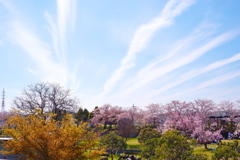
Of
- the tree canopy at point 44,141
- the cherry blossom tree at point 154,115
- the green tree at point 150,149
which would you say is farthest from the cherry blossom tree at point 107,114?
the tree canopy at point 44,141

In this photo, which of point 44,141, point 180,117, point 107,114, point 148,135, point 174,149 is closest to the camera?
point 174,149

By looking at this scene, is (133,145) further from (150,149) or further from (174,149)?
(174,149)

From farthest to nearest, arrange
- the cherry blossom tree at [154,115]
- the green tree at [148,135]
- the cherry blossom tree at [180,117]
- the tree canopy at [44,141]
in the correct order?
the cherry blossom tree at [154,115]
the cherry blossom tree at [180,117]
the green tree at [148,135]
the tree canopy at [44,141]

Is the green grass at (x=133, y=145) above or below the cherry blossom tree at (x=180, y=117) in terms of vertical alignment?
below

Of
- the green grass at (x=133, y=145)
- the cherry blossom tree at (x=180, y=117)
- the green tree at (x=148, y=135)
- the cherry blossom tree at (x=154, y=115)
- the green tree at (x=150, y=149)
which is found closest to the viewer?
the green tree at (x=150, y=149)

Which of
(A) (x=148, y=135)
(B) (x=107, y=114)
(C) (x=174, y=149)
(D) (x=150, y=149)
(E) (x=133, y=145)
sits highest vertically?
(B) (x=107, y=114)

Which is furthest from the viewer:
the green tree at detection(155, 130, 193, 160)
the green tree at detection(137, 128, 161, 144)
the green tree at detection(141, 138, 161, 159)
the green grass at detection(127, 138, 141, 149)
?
the green grass at detection(127, 138, 141, 149)

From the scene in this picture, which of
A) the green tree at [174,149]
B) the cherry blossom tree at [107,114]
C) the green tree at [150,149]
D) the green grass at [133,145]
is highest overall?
the cherry blossom tree at [107,114]

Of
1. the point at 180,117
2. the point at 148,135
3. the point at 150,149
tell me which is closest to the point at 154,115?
the point at 180,117

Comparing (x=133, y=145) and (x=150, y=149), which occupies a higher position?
(x=150, y=149)

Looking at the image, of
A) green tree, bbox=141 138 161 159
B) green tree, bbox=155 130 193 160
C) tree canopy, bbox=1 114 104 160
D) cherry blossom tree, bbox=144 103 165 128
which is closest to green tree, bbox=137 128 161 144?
green tree, bbox=141 138 161 159

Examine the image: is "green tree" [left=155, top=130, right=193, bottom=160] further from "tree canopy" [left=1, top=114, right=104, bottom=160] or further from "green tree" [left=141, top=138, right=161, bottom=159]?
"green tree" [left=141, top=138, right=161, bottom=159]

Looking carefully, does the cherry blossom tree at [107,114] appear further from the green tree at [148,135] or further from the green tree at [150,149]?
the green tree at [150,149]

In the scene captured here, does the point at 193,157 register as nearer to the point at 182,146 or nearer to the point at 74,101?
the point at 182,146
